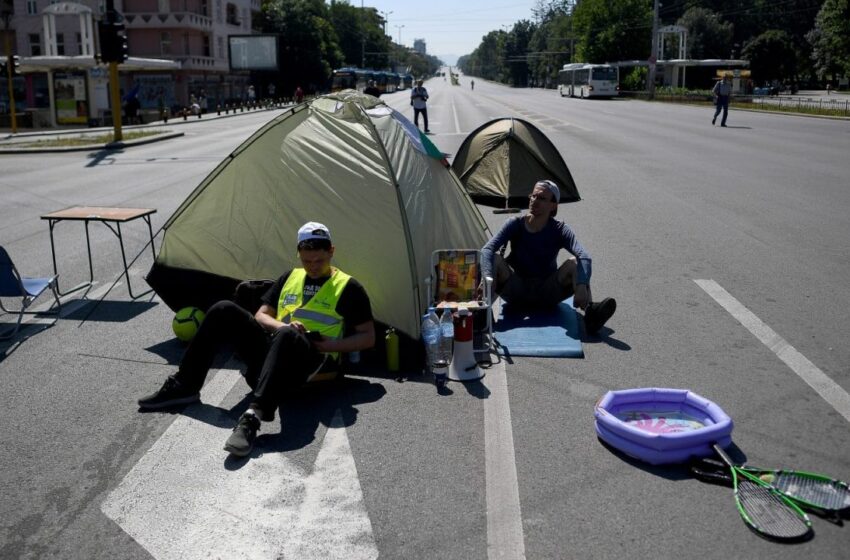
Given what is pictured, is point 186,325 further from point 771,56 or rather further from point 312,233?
point 771,56

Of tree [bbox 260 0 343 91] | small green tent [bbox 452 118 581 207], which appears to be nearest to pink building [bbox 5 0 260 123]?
tree [bbox 260 0 343 91]

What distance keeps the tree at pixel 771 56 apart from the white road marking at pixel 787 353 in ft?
295

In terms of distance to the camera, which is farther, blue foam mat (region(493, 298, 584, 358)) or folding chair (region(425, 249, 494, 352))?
folding chair (region(425, 249, 494, 352))

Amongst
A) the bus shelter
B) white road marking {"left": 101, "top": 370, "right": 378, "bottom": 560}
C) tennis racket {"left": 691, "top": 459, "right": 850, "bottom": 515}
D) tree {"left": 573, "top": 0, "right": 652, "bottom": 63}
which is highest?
tree {"left": 573, "top": 0, "right": 652, "bottom": 63}

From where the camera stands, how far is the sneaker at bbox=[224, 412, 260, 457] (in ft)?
15.0

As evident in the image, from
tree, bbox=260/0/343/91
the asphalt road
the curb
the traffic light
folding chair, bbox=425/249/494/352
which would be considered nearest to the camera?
the asphalt road

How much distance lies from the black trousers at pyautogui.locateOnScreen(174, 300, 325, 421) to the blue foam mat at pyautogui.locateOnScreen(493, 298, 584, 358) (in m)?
1.77

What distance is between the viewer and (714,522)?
387 centimetres

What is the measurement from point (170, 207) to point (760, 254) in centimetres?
941

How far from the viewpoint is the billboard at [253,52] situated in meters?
66.5

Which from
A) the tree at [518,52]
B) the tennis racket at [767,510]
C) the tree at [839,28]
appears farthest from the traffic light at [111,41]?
the tree at [518,52]

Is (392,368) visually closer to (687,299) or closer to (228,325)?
(228,325)

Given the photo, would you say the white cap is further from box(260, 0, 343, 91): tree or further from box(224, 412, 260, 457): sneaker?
box(260, 0, 343, 91): tree

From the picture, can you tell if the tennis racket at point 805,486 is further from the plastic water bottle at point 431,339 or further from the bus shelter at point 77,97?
the bus shelter at point 77,97
